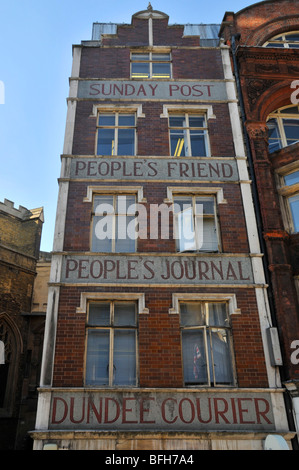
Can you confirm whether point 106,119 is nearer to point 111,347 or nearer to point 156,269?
point 156,269

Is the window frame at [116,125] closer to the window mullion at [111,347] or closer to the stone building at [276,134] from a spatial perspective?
the stone building at [276,134]

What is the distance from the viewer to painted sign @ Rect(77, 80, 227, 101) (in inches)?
596

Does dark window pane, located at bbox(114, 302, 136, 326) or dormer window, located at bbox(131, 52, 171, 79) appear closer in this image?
dark window pane, located at bbox(114, 302, 136, 326)

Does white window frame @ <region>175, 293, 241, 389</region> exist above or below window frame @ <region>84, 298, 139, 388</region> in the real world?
above

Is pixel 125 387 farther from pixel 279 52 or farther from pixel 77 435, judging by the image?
pixel 279 52

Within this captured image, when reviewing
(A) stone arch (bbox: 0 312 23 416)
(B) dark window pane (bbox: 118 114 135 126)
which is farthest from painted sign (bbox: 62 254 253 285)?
(A) stone arch (bbox: 0 312 23 416)

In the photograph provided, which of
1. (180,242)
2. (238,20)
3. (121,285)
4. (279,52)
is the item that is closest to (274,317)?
(180,242)

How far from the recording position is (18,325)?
837 inches

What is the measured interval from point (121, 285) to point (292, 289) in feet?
16.1

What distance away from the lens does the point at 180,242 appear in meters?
12.5

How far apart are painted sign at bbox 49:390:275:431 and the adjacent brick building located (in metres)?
0.03

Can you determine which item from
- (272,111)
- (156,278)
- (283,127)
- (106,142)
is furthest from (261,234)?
(106,142)

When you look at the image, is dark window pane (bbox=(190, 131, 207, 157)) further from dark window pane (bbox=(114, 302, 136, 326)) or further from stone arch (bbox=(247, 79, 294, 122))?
dark window pane (bbox=(114, 302, 136, 326))

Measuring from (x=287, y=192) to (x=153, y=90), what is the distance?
20.2ft
